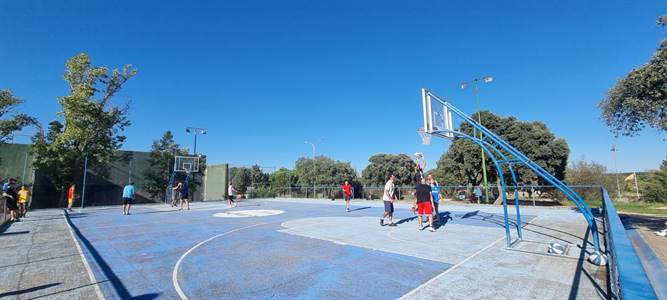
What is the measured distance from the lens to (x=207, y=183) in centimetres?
3828

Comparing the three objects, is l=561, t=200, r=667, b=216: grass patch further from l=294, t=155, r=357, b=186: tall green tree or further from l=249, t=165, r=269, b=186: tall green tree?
l=249, t=165, r=269, b=186: tall green tree

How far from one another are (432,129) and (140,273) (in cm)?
845

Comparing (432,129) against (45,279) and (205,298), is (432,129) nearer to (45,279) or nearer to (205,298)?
(205,298)

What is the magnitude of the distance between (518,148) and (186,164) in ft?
105

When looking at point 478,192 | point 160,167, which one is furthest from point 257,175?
point 478,192

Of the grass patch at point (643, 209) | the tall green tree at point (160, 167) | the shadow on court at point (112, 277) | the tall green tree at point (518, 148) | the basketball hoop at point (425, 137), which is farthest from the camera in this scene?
the tall green tree at point (160, 167)

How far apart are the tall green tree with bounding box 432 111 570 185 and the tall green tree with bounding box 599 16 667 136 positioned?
13646 millimetres

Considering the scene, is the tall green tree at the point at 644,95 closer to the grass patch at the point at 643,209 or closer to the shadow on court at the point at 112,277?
the grass patch at the point at 643,209

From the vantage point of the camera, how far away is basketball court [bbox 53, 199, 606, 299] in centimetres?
475

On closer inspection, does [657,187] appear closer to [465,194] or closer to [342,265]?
[465,194]

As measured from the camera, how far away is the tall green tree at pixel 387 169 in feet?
156

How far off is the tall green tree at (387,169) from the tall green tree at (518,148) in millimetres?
18252

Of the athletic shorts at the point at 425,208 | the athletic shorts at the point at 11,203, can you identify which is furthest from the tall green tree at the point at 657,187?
the athletic shorts at the point at 11,203

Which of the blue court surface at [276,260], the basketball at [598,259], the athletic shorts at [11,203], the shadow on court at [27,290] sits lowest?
the shadow on court at [27,290]
